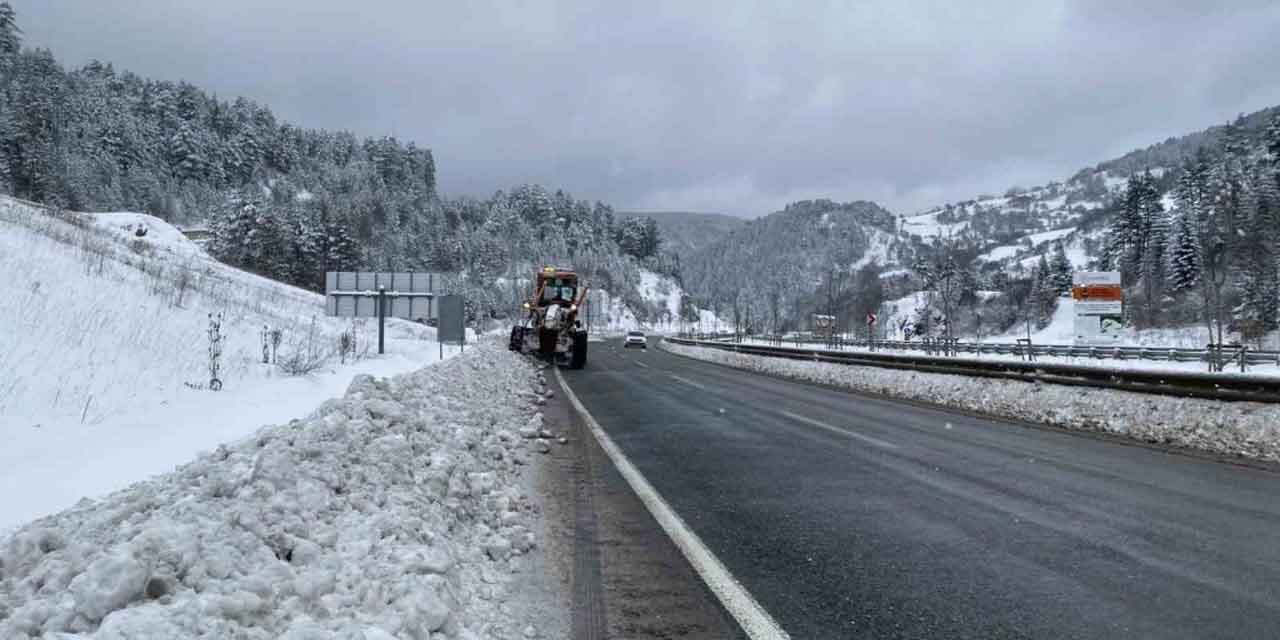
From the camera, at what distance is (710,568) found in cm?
495

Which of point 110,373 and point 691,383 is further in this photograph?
point 691,383

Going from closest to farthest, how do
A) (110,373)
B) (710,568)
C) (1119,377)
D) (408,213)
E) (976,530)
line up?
→ (710,568) → (976,530) → (110,373) → (1119,377) → (408,213)

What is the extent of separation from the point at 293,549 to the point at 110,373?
33.2 ft

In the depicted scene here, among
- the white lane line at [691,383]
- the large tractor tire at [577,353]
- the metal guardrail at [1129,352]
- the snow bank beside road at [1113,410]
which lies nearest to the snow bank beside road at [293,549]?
the snow bank beside road at [1113,410]

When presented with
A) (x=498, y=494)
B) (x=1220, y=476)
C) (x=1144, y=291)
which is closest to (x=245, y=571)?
(x=498, y=494)

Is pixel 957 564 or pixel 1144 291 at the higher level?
pixel 1144 291

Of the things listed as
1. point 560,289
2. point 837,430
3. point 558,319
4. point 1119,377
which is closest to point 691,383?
point 558,319

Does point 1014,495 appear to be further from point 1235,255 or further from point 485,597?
point 1235,255

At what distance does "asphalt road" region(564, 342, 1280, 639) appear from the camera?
13.4ft

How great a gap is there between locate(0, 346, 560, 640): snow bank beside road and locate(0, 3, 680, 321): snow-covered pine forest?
87.8 m

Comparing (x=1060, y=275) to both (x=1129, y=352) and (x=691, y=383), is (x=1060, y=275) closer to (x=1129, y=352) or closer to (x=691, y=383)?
(x=1129, y=352)

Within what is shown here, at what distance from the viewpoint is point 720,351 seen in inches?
1678

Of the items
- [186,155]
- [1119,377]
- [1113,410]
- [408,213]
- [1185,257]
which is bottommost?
[1113,410]

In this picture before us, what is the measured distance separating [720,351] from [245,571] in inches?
1576
